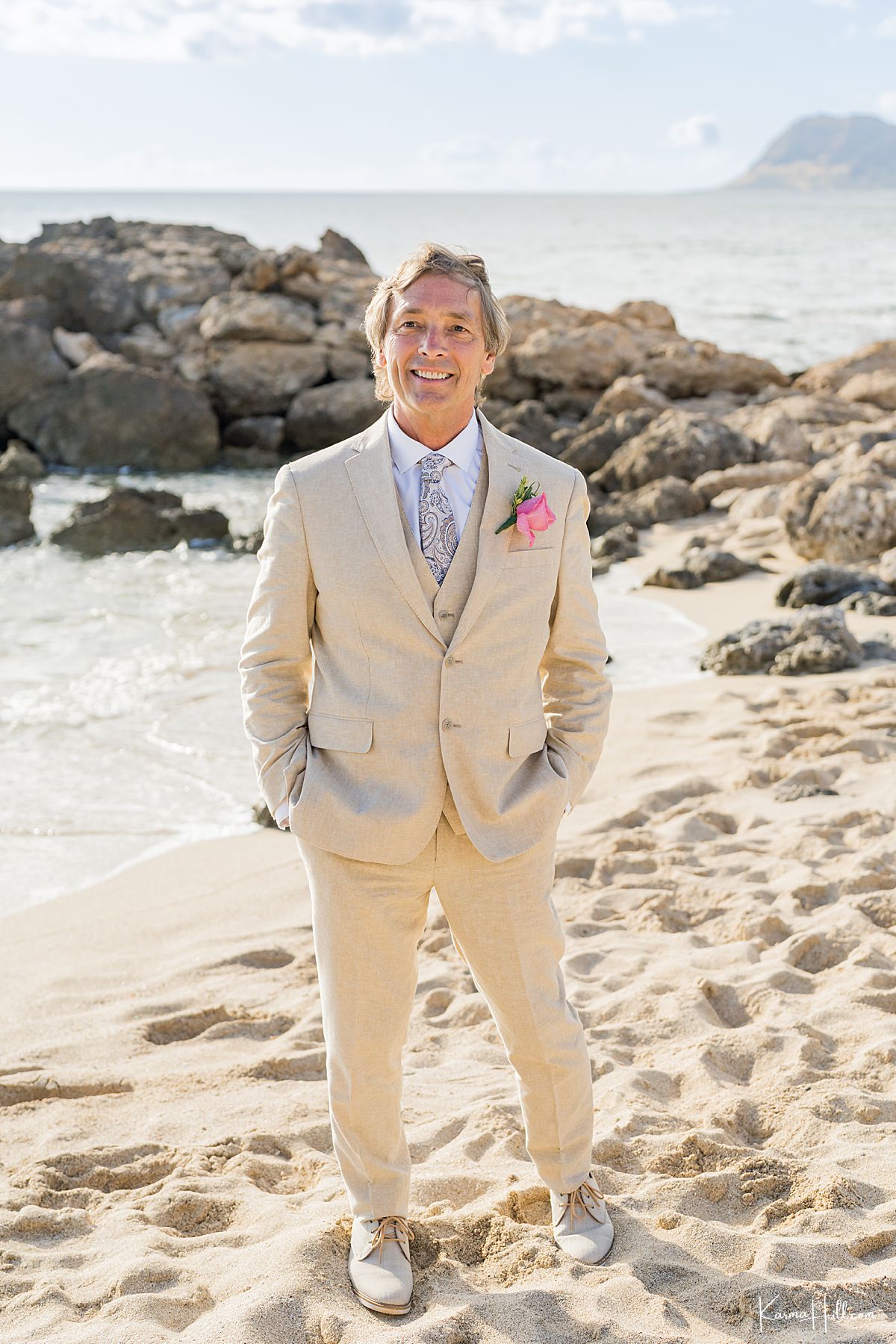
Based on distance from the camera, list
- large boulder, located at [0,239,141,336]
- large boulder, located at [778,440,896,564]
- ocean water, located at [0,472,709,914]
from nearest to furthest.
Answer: ocean water, located at [0,472,709,914] → large boulder, located at [778,440,896,564] → large boulder, located at [0,239,141,336]

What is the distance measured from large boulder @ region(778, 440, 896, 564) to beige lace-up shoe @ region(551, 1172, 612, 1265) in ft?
28.3

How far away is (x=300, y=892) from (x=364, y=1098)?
269 cm

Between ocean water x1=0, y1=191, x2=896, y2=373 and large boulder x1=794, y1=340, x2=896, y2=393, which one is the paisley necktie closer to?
ocean water x1=0, y1=191, x2=896, y2=373

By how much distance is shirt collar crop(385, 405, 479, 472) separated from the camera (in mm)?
2779

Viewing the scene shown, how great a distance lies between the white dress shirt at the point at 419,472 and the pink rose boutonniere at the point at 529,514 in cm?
11

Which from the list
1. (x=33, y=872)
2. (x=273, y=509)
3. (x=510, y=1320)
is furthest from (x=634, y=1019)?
(x=33, y=872)

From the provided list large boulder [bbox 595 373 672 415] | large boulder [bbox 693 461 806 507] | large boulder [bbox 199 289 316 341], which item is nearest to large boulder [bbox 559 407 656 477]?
large boulder [bbox 595 373 672 415]

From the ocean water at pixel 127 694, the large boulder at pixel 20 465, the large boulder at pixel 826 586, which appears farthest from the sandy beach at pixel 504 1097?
the large boulder at pixel 20 465

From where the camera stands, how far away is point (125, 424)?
64.6 ft

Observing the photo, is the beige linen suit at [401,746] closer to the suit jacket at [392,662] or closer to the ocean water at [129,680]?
the suit jacket at [392,662]

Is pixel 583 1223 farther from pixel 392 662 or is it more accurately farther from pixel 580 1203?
pixel 392 662

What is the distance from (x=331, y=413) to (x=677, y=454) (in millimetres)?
7273

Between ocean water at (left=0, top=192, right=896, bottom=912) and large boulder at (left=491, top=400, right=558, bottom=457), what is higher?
large boulder at (left=491, top=400, right=558, bottom=457)

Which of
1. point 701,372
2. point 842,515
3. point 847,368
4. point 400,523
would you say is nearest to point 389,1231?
point 400,523
